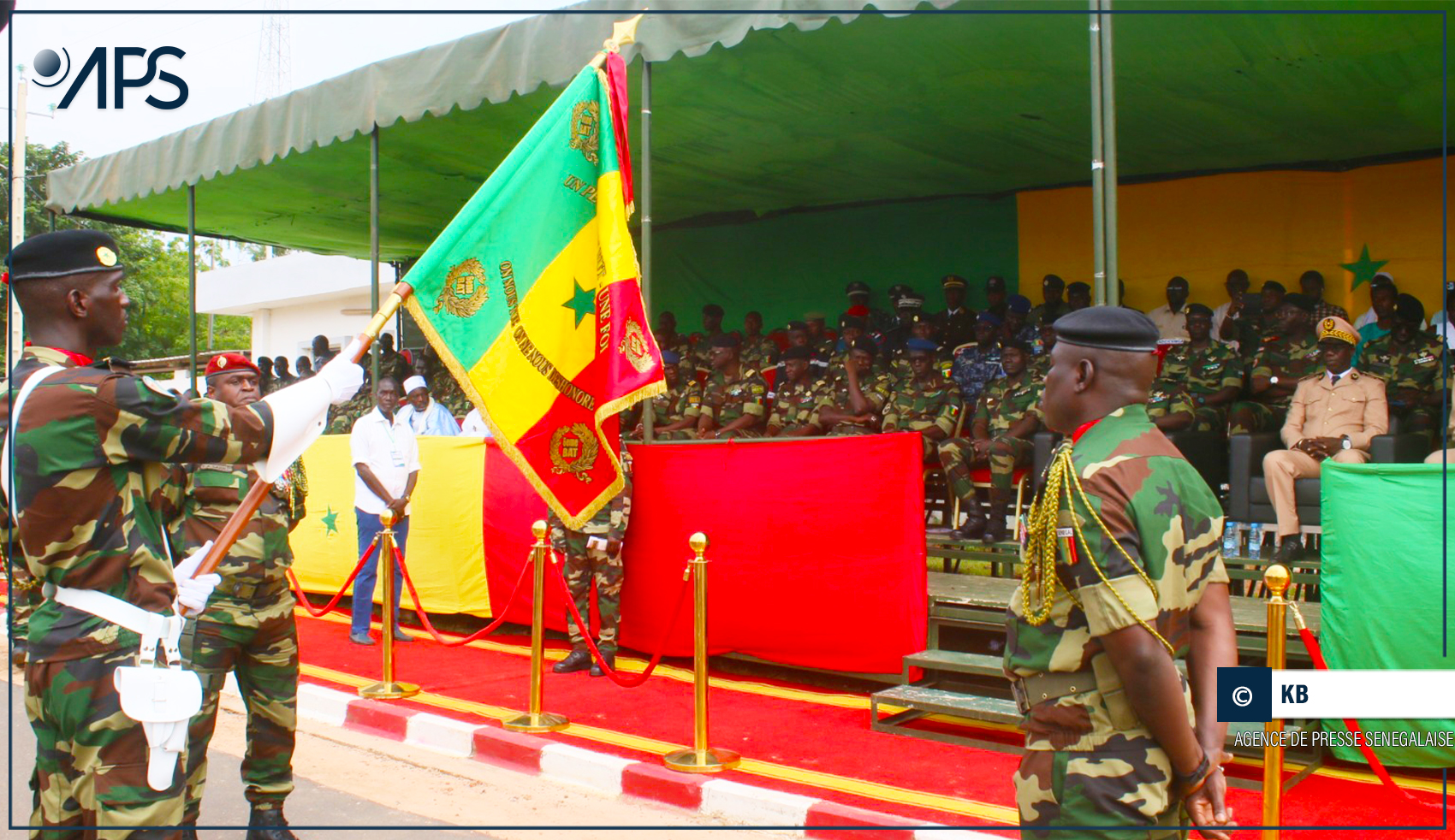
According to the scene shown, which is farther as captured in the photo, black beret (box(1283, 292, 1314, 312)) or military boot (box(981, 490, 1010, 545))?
black beret (box(1283, 292, 1314, 312))

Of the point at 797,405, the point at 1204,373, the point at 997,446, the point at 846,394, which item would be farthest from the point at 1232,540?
the point at 797,405

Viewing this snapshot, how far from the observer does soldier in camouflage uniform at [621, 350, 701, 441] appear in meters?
10.6

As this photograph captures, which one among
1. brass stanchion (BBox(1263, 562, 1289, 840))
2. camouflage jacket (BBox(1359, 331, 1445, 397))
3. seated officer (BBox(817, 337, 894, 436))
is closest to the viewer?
brass stanchion (BBox(1263, 562, 1289, 840))

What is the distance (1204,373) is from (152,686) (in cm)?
737

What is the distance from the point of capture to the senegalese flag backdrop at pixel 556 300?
453cm

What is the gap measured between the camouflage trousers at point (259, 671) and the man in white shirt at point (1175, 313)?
25.4 ft

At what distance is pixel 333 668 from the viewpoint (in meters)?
7.62

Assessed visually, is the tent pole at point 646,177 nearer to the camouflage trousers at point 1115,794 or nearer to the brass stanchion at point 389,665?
the brass stanchion at point 389,665

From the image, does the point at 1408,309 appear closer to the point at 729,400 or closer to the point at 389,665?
the point at 729,400

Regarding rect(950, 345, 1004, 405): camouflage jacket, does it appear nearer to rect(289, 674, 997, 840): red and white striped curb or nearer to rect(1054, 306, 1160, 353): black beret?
rect(289, 674, 997, 840): red and white striped curb

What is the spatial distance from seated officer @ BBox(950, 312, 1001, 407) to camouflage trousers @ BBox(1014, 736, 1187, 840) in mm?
7001

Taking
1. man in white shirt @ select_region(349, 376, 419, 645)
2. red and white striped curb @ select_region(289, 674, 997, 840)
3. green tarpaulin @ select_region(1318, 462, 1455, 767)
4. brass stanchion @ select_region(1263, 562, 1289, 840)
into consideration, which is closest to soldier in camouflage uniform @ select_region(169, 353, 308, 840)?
red and white striped curb @ select_region(289, 674, 997, 840)

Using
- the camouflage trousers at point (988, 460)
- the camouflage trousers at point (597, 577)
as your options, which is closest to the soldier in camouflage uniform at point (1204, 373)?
the camouflage trousers at point (988, 460)

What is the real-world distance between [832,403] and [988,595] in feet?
11.7
